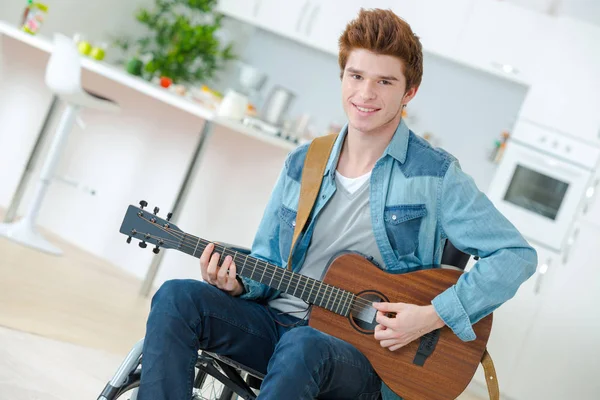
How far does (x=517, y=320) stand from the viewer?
4.63m

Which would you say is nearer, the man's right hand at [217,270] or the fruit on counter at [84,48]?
the man's right hand at [217,270]

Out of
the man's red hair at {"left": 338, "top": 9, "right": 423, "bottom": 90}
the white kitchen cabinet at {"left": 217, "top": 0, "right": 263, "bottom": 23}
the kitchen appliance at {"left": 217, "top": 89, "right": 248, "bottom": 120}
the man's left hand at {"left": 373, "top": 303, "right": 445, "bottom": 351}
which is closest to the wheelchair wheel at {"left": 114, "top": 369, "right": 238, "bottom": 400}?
the man's left hand at {"left": 373, "top": 303, "right": 445, "bottom": 351}

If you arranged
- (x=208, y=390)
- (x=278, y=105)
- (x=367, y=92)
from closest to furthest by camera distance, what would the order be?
(x=367, y=92) → (x=208, y=390) → (x=278, y=105)

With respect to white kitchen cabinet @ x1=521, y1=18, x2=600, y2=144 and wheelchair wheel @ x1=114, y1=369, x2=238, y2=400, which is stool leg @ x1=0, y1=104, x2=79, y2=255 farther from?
wheelchair wheel @ x1=114, y1=369, x2=238, y2=400

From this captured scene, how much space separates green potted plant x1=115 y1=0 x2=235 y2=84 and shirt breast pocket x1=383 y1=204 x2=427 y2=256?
364 cm

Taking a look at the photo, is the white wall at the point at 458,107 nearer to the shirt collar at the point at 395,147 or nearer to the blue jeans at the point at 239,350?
the shirt collar at the point at 395,147

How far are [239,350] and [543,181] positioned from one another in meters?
3.33

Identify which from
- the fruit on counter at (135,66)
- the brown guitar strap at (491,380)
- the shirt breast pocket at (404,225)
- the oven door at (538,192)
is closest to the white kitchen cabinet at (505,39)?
the oven door at (538,192)

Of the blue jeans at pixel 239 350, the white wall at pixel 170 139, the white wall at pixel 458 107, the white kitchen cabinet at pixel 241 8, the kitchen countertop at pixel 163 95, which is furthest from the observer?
the white kitchen cabinet at pixel 241 8

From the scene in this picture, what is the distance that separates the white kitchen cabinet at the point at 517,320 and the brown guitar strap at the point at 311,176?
113 inches

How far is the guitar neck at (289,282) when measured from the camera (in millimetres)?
1779

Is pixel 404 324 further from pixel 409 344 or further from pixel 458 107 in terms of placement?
pixel 458 107

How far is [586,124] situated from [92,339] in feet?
9.33

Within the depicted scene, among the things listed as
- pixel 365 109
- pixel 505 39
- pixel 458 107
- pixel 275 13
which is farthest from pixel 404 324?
pixel 275 13
